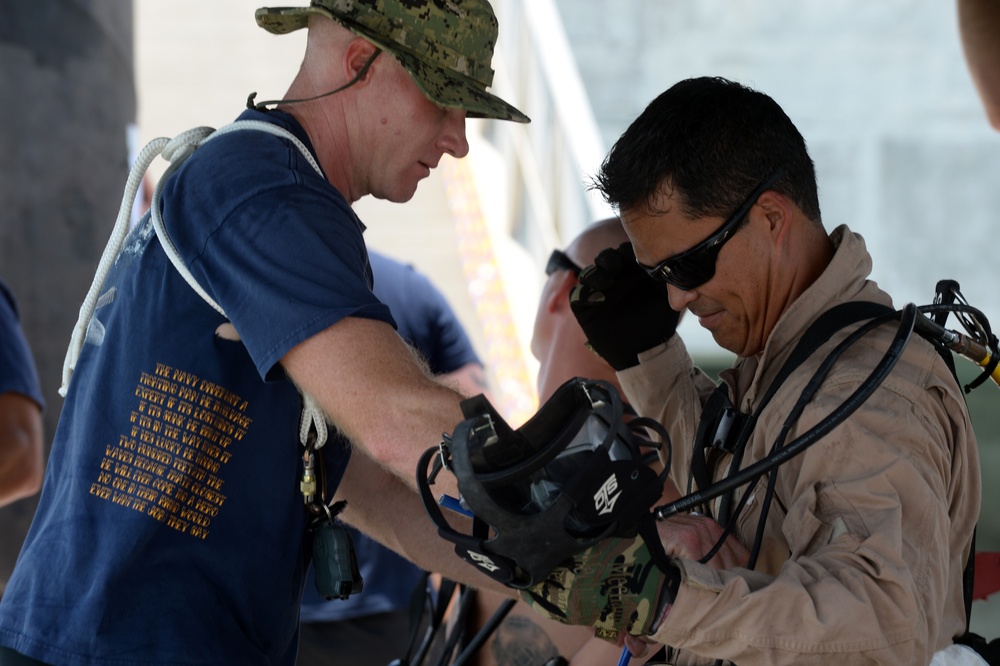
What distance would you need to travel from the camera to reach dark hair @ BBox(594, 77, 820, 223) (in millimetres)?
2434

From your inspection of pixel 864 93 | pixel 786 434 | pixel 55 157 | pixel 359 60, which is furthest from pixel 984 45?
pixel 864 93

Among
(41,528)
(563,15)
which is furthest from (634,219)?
(563,15)

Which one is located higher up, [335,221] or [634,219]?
[634,219]

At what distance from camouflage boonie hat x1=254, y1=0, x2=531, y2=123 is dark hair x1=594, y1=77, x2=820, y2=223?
308 mm

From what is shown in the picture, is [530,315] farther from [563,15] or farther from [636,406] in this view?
[563,15]

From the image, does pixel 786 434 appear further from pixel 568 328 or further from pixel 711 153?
pixel 568 328

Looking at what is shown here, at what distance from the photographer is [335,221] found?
2139 millimetres

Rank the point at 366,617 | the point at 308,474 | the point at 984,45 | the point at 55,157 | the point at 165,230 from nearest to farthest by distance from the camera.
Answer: the point at 165,230, the point at 308,474, the point at 984,45, the point at 366,617, the point at 55,157

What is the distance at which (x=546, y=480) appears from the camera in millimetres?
1792

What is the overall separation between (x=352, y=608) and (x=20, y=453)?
1313mm

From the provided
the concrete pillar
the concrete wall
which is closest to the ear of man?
the concrete pillar

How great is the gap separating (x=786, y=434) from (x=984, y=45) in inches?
91.8

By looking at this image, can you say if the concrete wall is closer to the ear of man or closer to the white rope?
the ear of man

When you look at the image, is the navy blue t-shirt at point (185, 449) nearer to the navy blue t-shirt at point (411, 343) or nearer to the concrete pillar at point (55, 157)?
the navy blue t-shirt at point (411, 343)
